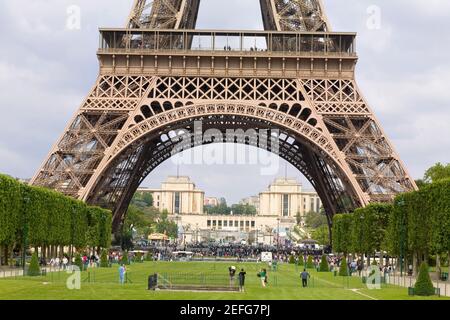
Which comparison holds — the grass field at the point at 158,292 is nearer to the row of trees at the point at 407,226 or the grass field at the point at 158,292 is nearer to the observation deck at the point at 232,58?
the row of trees at the point at 407,226

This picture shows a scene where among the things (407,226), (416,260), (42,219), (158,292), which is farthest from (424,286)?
(42,219)

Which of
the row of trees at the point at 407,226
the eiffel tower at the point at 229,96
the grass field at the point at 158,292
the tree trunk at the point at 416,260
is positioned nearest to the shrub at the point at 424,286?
the grass field at the point at 158,292

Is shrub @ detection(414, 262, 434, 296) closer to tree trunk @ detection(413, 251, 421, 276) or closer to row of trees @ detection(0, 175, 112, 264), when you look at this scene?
tree trunk @ detection(413, 251, 421, 276)

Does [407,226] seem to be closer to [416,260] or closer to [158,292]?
[416,260]

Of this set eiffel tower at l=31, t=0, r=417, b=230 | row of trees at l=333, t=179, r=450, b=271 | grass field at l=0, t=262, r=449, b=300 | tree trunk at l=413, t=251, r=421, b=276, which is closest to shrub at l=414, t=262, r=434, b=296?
grass field at l=0, t=262, r=449, b=300

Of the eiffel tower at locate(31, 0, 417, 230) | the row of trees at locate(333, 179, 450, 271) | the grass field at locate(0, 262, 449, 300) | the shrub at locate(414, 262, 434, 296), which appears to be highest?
the eiffel tower at locate(31, 0, 417, 230)

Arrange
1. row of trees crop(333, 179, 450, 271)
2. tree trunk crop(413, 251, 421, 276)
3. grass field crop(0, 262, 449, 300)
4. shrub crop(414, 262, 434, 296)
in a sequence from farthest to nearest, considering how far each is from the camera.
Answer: tree trunk crop(413, 251, 421, 276) < row of trees crop(333, 179, 450, 271) < shrub crop(414, 262, 434, 296) < grass field crop(0, 262, 449, 300)
